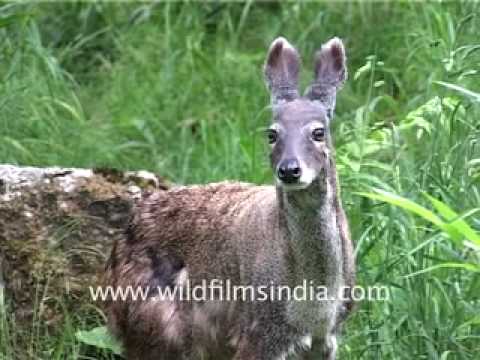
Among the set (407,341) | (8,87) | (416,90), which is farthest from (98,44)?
(407,341)

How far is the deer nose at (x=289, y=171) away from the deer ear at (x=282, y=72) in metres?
0.47

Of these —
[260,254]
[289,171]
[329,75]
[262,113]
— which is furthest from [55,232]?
[289,171]

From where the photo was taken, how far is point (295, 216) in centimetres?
482

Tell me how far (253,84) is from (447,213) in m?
3.68

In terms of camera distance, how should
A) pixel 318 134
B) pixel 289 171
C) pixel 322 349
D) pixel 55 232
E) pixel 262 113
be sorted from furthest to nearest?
pixel 262 113 < pixel 55 232 < pixel 322 349 < pixel 318 134 < pixel 289 171

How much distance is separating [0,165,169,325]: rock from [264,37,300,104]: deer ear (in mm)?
1158

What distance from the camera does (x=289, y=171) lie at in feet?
14.8

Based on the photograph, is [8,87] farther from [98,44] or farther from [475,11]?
[475,11]

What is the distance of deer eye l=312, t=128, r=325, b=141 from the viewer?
4.74m

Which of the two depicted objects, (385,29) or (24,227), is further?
(385,29)

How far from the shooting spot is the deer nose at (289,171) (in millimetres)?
4523

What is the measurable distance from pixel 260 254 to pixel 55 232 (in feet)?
4.16

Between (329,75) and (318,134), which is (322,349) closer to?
(318,134)

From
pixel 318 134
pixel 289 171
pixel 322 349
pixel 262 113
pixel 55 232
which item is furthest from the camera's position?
pixel 262 113
